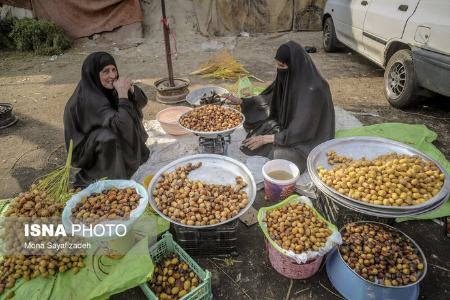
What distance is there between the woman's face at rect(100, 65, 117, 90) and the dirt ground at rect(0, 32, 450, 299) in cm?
150

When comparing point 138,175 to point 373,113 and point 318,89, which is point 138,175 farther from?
point 373,113

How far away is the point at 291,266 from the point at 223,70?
5.05m

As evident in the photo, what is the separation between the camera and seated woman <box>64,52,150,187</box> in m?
3.14

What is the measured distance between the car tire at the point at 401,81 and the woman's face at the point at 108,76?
13.6 feet

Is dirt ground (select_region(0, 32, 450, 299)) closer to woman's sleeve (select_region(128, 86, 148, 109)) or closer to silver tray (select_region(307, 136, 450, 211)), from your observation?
silver tray (select_region(307, 136, 450, 211))

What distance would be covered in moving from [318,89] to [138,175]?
7.57 feet

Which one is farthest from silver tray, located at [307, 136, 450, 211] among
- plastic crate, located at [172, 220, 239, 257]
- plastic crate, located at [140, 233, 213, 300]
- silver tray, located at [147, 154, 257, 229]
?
plastic crate, located at [140, 233, 213, 300]

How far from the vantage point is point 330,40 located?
25.2 feet

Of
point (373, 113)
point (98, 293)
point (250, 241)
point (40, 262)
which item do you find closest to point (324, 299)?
point (250, 241)

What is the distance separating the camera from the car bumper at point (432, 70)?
3.99 metres

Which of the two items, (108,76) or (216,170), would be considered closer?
(216,170)

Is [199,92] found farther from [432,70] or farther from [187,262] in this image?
[432,70]

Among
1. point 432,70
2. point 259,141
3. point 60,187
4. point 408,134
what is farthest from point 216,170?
point 432,70

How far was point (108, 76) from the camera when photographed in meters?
3.26
